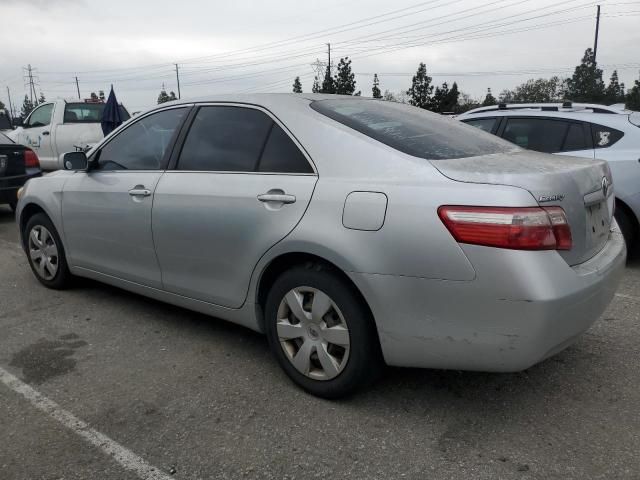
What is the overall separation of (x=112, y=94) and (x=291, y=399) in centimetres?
958

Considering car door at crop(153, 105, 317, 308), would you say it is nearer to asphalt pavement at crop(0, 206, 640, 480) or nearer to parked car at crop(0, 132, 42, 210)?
asphalt pavement at crop(0, 206, 640, 480)

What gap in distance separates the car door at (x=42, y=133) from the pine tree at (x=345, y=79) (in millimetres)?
39431

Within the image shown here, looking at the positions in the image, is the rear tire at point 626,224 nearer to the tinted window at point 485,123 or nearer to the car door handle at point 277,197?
the tinted window at point 485,123

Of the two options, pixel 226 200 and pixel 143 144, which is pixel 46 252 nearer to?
pixel 143 144

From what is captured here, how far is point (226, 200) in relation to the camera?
124 inches

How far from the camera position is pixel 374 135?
280cm

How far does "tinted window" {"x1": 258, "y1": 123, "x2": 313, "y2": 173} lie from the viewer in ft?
9.63

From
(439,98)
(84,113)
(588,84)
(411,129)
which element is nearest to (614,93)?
(588,84)

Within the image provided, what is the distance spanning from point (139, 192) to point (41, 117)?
Result: 10493mm

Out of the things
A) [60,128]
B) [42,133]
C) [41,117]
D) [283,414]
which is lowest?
[283,414]

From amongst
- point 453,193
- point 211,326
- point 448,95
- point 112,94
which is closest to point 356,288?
point 453,193

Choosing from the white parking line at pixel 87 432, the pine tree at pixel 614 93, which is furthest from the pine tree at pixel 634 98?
the white parking line at pixel 87 432

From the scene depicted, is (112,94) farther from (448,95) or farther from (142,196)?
(448,95)

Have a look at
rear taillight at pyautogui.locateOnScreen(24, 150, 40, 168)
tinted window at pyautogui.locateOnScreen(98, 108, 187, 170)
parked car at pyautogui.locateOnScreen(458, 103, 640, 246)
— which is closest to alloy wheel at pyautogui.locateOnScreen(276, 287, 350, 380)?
tinted window at pyautogui.locateOnScreen(98, 108, 187, 170)
